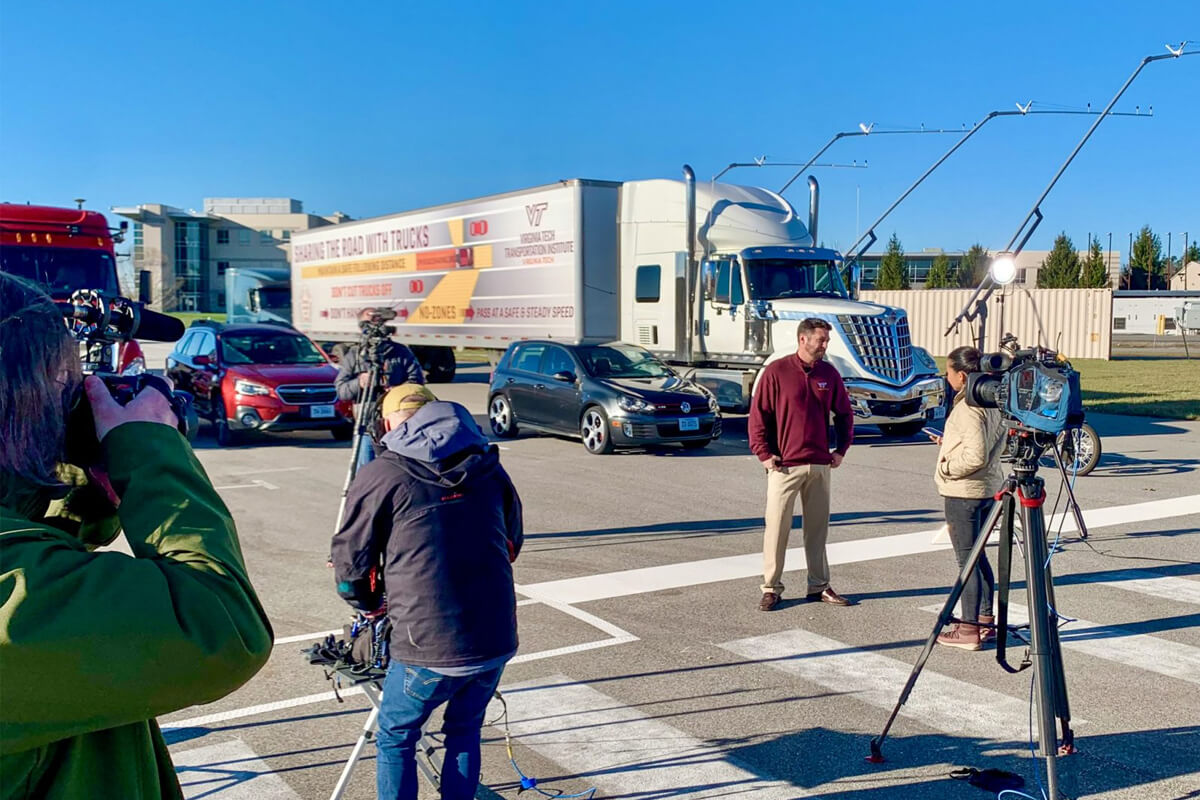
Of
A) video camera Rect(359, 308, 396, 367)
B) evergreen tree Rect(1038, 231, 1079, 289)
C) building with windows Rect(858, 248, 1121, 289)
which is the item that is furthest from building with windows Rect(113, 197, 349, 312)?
video camera Rect(359, 308, 396, 367)

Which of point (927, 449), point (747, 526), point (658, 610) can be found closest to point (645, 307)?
point (927, 449)

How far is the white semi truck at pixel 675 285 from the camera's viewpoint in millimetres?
16953

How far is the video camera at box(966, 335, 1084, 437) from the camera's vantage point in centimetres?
420

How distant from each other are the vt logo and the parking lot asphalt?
392 inches

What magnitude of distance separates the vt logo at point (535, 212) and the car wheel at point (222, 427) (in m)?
7.28

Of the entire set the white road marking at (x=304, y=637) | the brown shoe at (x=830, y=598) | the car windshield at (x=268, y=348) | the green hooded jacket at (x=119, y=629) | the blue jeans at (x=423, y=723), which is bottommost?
the white road marking at (x=304, y=637)

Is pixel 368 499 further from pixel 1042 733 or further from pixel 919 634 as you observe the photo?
pixel 919 634

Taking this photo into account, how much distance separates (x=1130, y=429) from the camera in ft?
59.0

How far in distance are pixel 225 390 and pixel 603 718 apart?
1143 centimetres

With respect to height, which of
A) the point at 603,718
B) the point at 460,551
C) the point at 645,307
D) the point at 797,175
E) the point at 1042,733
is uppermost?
the point at 797,175

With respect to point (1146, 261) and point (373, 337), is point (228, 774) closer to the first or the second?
point (373, 337)

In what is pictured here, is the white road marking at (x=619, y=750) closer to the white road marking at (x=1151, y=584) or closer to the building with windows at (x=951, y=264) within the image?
the white road marking at (x=1151, y=584)

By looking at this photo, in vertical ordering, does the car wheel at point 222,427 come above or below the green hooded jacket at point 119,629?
below

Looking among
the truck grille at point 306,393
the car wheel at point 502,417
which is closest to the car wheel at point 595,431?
the car wheel at point 502,417
